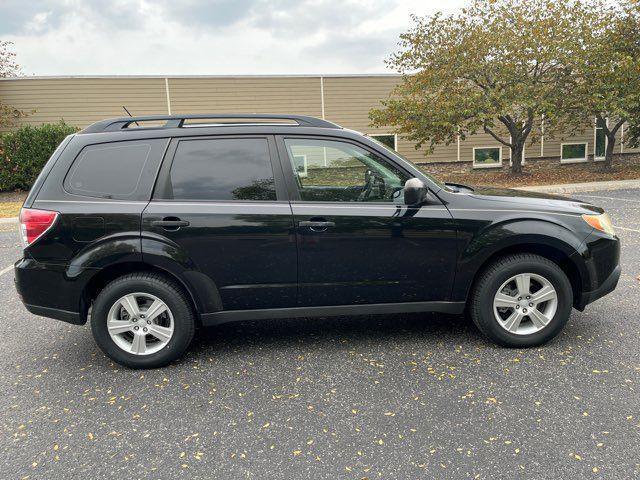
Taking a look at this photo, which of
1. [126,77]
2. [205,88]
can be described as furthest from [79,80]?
[205,88]

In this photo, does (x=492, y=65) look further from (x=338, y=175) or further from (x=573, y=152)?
(x=338, y=175)

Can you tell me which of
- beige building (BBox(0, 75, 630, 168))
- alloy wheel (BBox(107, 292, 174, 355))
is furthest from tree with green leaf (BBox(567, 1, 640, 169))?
alloy wheel (BBox(107, 292, 174, 355))

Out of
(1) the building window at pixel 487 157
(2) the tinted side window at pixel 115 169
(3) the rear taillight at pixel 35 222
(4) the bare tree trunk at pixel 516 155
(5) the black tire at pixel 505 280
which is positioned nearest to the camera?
(3) the rear taillight at pixel 35 222

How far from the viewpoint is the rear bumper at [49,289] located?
11.2 ft

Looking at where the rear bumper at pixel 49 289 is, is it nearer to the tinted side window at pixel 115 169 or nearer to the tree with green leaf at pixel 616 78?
the tinted side window at pixel 115 169

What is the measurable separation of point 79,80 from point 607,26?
56.6ft

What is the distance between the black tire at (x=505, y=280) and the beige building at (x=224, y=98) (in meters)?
13.2

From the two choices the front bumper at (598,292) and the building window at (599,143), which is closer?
the front bumper at (598,292)

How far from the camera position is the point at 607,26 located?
1484 centimetres

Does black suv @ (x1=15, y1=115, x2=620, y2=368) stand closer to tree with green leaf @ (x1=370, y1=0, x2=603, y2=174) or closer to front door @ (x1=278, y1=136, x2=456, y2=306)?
front door @ (x1=278, y1=136, x2=456, y2=306)

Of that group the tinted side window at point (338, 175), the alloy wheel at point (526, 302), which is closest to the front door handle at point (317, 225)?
the tinted side window at point (338, 175)

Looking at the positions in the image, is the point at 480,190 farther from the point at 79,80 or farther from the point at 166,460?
the point at 79,80

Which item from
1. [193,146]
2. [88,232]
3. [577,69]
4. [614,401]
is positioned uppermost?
[577,69]

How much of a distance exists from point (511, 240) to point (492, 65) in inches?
462
